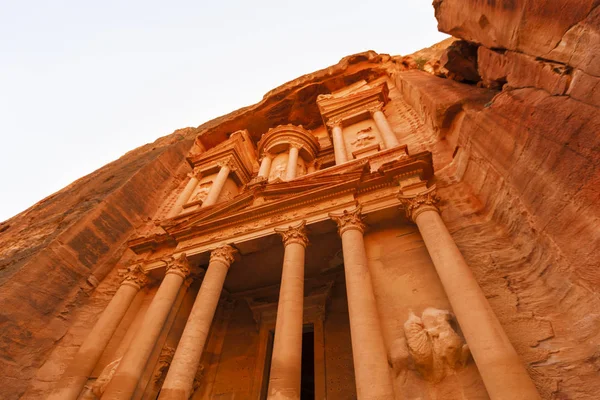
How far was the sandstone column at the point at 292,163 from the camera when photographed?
12.8 metres

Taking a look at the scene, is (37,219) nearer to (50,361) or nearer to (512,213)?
(50,361)

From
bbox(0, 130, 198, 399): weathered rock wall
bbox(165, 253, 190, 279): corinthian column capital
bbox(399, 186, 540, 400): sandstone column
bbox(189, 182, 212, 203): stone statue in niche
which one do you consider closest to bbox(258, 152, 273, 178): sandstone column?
bbox(189, 182, 212, 203): stone statue in niche

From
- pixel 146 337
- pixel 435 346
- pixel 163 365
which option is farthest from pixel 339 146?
pixel 163 365

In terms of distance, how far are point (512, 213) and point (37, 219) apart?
736 inches

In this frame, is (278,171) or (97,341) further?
(278,171)

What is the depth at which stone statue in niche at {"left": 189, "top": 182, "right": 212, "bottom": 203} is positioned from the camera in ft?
48.5

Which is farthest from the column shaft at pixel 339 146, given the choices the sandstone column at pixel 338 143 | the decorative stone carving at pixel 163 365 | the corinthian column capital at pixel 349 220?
the decorative stone carving at pixel 163 365

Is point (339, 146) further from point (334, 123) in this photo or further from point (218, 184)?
point (218, 184)

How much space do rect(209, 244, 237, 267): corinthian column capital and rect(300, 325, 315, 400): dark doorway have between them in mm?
4188

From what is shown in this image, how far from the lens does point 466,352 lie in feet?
14.1

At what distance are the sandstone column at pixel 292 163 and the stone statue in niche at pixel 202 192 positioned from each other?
488cm

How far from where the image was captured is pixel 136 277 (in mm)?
9125

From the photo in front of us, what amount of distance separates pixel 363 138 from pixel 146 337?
1043 cm

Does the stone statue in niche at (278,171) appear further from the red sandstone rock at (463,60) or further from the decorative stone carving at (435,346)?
the decorative stone carving at (435,346)
